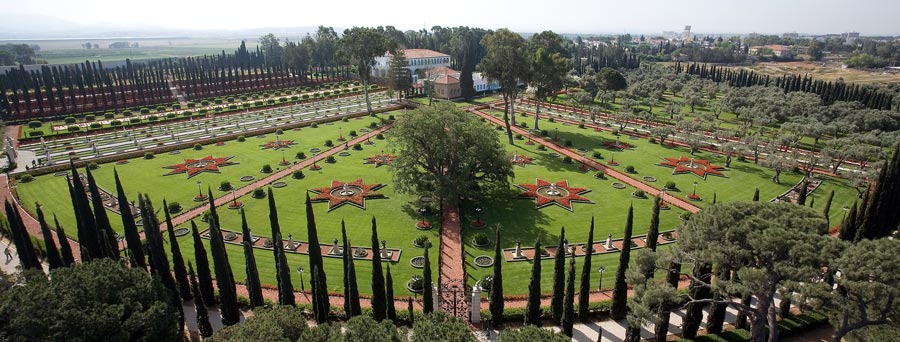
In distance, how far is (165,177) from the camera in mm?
56844

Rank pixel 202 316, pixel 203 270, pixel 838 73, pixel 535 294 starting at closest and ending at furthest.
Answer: pixel 535 294 < pixel 202 316 < pixel 203 270 < pixel 838 73

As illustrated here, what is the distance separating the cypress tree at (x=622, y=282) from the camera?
29859 mm

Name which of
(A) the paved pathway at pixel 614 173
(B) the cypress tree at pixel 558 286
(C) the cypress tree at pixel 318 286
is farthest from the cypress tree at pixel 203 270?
(A) the paved pathway at pixel 614 173

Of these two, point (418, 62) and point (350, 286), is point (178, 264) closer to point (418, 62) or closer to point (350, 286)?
point (350, 286)

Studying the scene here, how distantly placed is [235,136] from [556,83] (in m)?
54.8

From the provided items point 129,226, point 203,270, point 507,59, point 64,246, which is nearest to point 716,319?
point 203,270

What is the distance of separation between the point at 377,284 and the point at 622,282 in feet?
52.5

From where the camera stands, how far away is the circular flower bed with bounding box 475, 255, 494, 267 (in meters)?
36.9

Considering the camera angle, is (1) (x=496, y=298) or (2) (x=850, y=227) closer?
(1) (x=496, y=298)

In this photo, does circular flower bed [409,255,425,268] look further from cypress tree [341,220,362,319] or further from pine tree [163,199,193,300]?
pine tree [163,199,193,300]

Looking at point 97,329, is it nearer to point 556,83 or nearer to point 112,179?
point 112,179

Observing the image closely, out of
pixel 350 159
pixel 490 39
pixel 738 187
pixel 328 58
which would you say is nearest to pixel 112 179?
pixel 350 159

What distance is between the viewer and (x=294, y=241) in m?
40.4

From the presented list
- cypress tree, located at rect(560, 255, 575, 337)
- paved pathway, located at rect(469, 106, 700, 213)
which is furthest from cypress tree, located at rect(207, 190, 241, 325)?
paved pathway, located at rect(469, 106, 700, 213)
